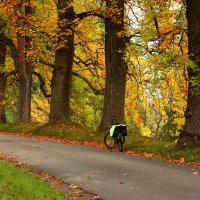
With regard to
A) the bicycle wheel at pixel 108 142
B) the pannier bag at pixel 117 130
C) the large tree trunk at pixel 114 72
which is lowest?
the bicycle wheel at pixel 108 142

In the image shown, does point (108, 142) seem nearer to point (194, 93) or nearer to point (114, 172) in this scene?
point (194, 93)

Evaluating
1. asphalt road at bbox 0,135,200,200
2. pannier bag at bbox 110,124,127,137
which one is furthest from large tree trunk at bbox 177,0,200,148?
pannier bag at bbox 110,124,127,137

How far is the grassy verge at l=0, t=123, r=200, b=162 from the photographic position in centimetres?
1448

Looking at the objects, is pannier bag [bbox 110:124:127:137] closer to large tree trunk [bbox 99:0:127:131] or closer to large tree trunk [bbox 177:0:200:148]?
large tree trunk [bbox 177:0:200:148]

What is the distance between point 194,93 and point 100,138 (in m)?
6.01

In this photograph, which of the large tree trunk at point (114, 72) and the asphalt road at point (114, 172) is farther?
the large tree trunk at point (114, 72)

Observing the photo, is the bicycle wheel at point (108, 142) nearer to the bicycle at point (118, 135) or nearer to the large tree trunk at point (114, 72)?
the bicycle at point (118, 135)

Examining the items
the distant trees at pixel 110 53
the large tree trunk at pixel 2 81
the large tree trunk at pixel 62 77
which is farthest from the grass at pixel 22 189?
the large tree trunk at pixel 2 81

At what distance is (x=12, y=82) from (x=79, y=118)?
6.32 metres

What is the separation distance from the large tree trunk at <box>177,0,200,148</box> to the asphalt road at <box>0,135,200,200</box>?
1.84m

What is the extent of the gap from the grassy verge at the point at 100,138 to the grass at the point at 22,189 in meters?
6.03

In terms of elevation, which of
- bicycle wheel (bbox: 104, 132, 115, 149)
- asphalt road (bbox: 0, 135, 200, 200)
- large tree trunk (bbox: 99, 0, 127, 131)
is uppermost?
large tree trunk (bbox: 99, 0, 127, 131)

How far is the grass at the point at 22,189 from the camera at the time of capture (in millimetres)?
8258

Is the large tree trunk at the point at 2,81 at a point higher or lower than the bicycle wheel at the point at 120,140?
higher
